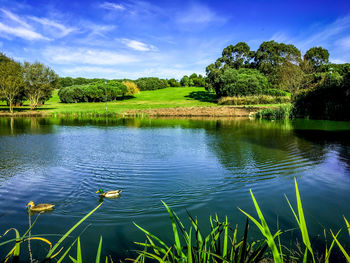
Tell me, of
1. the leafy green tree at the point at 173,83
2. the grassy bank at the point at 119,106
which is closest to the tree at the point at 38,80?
the grassy bank at the point at 119,106

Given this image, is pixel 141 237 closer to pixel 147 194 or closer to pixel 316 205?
pixel 147 194

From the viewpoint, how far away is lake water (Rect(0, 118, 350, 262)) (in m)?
Answer: 5.10

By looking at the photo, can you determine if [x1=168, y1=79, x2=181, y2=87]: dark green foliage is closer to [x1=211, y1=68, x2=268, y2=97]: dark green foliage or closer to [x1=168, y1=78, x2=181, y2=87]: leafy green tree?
[x1=168, y1=78, x2=181, y2=87]: leafy green tree

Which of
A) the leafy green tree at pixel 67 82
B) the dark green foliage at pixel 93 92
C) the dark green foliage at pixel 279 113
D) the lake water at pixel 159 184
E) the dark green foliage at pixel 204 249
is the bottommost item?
the lake water at pixel 159 184

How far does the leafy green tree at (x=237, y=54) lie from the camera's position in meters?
64.1

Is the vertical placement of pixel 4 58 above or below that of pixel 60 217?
above

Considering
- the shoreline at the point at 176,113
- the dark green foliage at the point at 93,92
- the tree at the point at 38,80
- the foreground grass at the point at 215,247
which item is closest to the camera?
the foreground grass at the point at 215,247

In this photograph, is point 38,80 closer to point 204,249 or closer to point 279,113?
point 279,113

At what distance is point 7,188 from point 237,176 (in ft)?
23.1

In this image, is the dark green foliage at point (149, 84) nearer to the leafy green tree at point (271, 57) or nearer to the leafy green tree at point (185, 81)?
the leafy green tree at point (185, 81)

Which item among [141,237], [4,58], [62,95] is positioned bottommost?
[141,237]

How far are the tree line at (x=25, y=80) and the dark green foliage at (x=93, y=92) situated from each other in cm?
1312

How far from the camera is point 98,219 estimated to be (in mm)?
5363

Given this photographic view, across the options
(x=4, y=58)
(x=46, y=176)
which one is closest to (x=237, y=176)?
(x=46, y=176)
